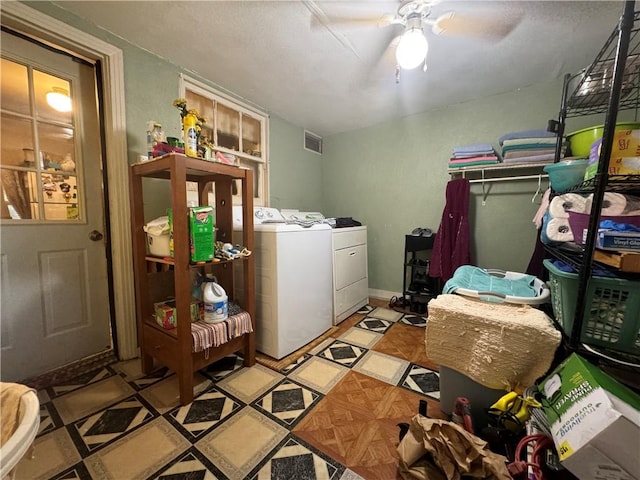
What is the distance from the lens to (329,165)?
3318 mm

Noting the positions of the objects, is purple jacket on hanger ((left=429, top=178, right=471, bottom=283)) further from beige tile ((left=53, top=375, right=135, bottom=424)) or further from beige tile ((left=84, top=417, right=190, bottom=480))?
beige tile ((left=53, top=375, right=135, bottom=424))

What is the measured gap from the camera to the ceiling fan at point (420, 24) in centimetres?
122

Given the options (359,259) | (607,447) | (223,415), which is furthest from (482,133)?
(223,415)

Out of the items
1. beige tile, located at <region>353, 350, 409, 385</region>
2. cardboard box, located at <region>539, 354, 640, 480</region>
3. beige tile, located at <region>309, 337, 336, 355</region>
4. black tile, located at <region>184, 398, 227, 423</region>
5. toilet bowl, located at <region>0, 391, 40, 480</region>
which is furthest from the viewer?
beige tile, located at <region>309, 337, 336, 355</region>

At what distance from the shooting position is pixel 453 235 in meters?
2.38

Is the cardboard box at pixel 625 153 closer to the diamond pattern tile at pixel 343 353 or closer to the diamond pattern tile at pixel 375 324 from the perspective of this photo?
the diamond pattern tile at pixel 343 353

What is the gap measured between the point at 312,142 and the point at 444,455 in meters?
3.17

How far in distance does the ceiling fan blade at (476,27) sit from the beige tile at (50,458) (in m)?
2.63

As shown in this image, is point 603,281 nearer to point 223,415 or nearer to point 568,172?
point 568,172

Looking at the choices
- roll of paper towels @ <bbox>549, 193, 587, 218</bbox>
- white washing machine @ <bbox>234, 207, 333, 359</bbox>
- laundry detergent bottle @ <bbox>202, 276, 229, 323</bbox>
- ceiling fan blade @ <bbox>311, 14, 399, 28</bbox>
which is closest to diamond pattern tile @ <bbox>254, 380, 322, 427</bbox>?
white washing machine @ <bbox>234, 207, 333, 359</bbox>

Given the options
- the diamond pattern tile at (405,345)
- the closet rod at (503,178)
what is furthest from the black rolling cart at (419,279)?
the closet rod at (503,178)

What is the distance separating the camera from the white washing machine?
1.66 m

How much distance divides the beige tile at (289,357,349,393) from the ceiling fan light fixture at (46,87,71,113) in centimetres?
218

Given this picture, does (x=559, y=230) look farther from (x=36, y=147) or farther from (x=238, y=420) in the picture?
(x=36, y=147)
